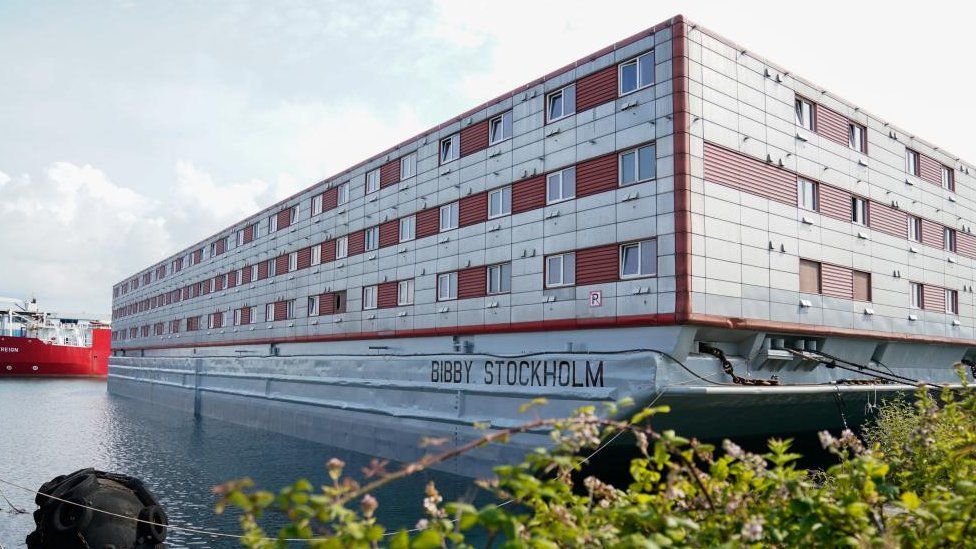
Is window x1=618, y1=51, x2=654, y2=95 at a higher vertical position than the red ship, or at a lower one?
higher

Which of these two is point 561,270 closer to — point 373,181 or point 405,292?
point 405,292

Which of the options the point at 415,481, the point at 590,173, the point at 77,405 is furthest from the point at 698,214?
the point at 77,405

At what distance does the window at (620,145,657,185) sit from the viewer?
1803 centimetres

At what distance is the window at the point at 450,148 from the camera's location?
24.9 m

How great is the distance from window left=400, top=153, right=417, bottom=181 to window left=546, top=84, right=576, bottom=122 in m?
7.65

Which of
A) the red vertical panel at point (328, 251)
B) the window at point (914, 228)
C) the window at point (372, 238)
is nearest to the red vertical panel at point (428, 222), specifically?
the window at point (372, 238)

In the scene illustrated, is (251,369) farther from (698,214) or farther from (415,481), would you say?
(698,214)

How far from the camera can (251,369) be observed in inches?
1389

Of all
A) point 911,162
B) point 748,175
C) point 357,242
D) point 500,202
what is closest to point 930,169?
point 911,162

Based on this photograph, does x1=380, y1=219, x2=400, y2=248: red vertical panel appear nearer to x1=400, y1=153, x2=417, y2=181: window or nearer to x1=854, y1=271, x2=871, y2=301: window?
x1=400, y1=153, x2=417, y2=181: window

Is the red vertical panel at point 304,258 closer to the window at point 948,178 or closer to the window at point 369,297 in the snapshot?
the window at point 369,297

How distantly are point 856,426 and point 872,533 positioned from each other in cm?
2236

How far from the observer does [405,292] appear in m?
27.0

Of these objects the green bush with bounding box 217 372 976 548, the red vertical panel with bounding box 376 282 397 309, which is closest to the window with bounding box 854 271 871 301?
the red vertical panel with bounding box 376 282 397 309
